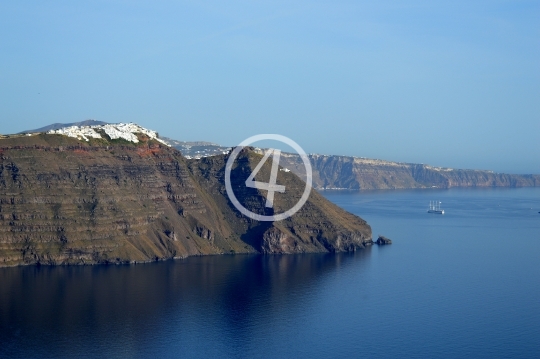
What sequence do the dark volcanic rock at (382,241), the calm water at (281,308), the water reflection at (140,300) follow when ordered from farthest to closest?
the dark volcanic rock at (382,241)
the water reflection at (140,300)
the calm water at (281,308)

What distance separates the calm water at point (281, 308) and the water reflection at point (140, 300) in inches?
5.7

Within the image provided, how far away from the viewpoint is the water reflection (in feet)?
247

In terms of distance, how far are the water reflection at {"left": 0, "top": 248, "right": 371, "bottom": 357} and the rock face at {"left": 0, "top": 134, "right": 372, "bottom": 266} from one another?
13.9 feet

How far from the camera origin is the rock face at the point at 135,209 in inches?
4318

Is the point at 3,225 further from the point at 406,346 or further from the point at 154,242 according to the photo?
the point at 406,346

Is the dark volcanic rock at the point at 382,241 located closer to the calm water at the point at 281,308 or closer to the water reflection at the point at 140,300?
the calm water at the point at 281,308

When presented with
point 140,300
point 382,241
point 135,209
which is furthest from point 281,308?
point 382,241

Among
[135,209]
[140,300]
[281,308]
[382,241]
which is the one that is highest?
[135,209]

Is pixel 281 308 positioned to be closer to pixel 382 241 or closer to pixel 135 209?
pixel 135 209

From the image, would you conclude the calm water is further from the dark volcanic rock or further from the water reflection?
the dark volcanic rock

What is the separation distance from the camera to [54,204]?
11250cm

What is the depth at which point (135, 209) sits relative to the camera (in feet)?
392

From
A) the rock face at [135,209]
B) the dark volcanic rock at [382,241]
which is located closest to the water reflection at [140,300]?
the rock face at [135,209]

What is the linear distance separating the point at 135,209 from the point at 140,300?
31.2m
